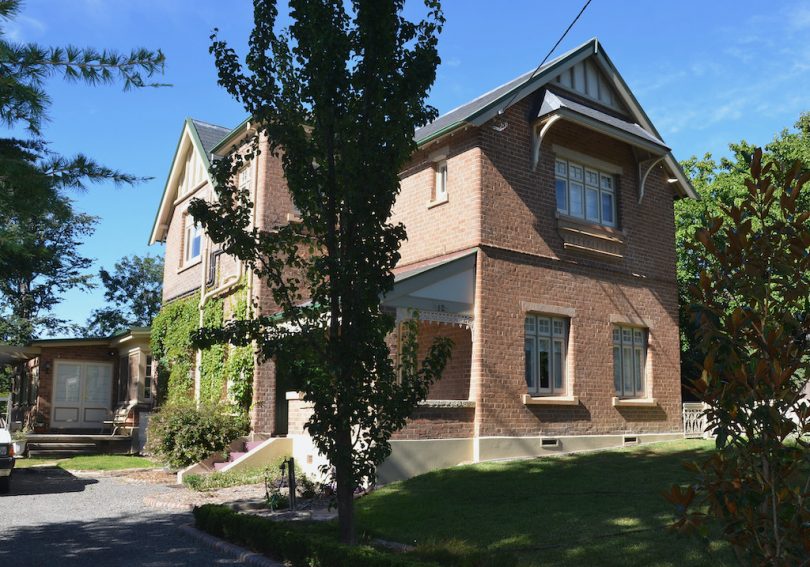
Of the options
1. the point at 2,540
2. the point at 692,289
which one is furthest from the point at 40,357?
the point at 692,289

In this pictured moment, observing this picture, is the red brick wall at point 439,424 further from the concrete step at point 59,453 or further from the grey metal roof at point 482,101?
the concrete step at point 59,453

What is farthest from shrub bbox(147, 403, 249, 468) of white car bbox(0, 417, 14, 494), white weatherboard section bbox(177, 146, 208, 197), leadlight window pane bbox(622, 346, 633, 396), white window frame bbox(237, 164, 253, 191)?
leadlight window pane bbox(622, 346, 633, 396)

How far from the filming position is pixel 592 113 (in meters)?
16.6

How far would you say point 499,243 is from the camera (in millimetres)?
15242

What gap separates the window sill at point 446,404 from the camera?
13.7 meters

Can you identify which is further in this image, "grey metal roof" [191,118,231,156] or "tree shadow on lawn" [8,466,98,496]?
"grey metal roof" [191,118,231,156]

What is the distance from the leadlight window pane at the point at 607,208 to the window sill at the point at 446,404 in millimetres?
6105

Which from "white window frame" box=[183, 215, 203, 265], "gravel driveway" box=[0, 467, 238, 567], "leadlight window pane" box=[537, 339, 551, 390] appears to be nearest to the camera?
"gravel driveway" box=[0, 467, 238, 567]

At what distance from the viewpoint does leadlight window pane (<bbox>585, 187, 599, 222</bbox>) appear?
17453 mm

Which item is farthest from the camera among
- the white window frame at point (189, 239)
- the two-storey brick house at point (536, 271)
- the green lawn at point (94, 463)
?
the white window frame at point (189, 239)

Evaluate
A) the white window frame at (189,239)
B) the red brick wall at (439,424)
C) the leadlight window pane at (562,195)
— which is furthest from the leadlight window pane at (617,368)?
the white window frame at (189,239)

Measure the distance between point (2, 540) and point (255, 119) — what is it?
6.32 meters

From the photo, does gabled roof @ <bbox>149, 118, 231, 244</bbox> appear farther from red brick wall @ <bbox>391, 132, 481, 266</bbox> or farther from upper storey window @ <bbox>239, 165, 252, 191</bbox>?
red brick wall @ <bbox>391, 132, 481, 266</bbox>

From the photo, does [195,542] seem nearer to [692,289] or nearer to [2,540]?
[2,540]
